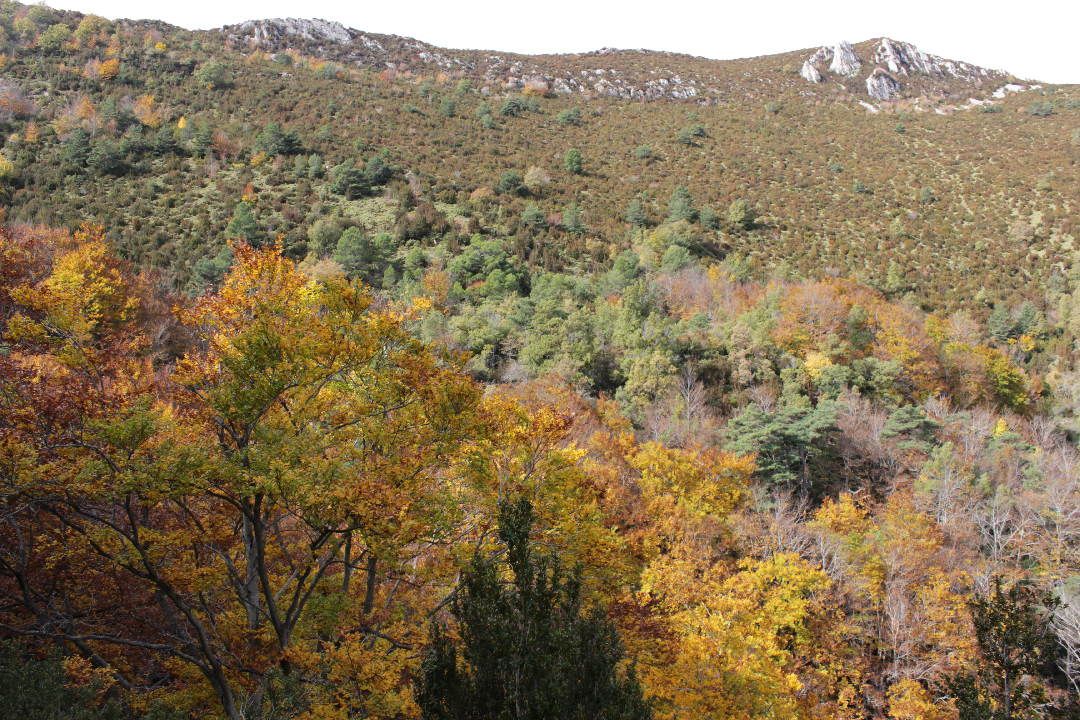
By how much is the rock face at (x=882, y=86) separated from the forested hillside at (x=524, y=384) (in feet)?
4.21

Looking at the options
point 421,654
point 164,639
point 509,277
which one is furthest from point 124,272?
point 421,654

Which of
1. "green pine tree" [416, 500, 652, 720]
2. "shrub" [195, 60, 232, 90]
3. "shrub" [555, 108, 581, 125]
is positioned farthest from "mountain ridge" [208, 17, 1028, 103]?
"green pine tree" [416, 500, 652, 720]

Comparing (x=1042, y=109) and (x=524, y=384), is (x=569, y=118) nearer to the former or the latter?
(x=524, y=384)

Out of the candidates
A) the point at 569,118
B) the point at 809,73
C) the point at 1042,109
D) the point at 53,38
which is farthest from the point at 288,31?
the point at 1042,109

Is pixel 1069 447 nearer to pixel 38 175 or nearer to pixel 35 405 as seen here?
pixel 35 405

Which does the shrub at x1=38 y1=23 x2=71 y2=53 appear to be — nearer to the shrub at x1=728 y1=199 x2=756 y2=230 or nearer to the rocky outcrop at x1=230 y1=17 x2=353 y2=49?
the rocky outcrop at x1=230 y1=17 x2=353 y2=49

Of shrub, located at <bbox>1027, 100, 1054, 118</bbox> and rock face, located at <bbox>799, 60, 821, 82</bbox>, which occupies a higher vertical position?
rock face, located at <bbox>799, 60, 821, 82</bbox>

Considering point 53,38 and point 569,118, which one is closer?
point 53,38

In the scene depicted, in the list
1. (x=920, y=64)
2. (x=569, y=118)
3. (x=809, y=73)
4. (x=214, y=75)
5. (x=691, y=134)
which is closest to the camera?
(x=214, y=75)

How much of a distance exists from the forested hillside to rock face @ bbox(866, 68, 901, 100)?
4.21 feet

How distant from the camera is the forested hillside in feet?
28.9

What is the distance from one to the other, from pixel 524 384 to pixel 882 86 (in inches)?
3738

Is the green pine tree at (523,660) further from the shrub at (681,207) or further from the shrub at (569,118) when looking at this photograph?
the shrub at (569,118)

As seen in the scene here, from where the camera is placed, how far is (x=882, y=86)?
95125 millimetres
